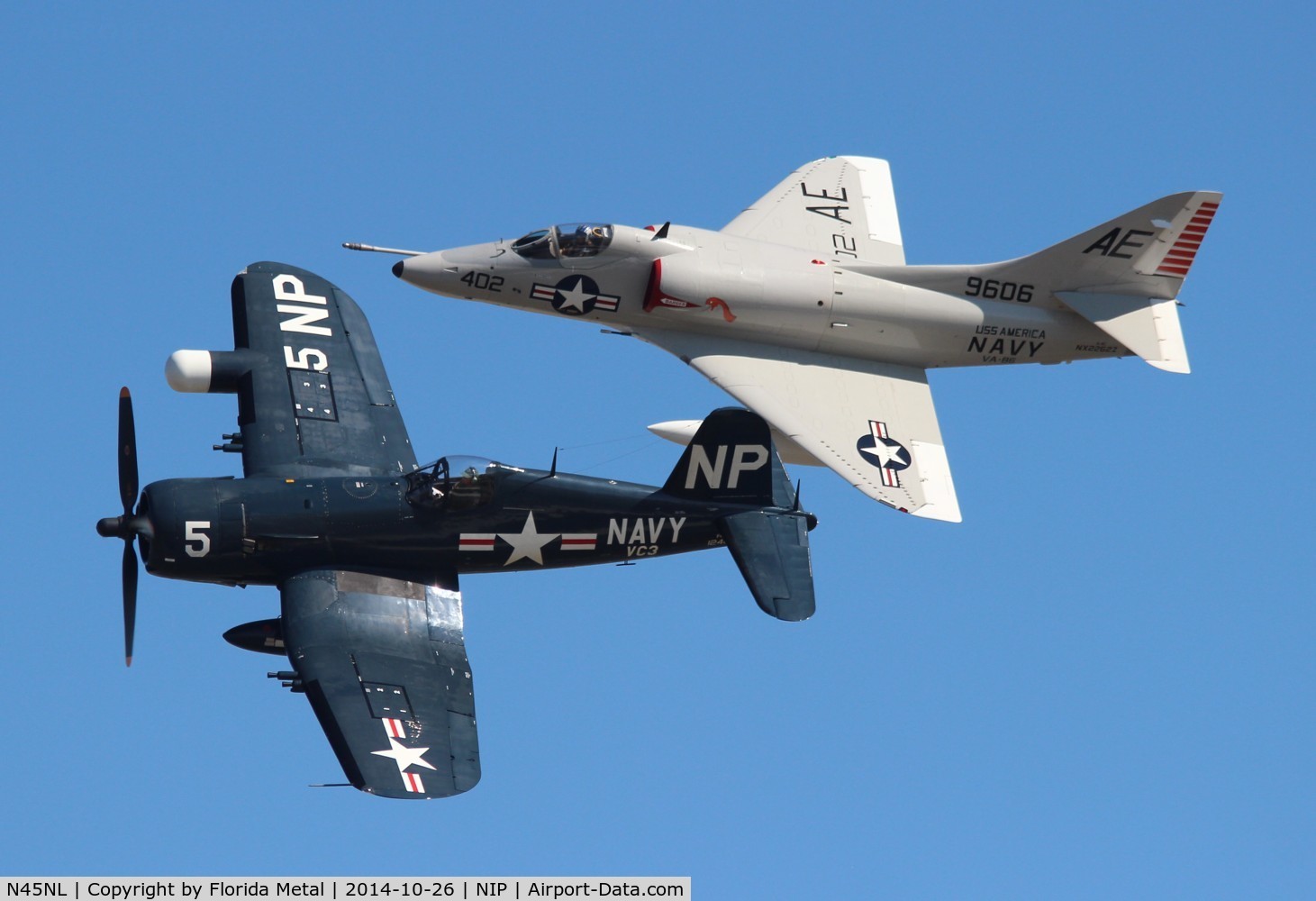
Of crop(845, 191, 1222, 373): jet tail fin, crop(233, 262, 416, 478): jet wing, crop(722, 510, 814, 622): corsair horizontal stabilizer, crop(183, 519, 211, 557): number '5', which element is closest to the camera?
crop(183, 519, 211, 557): number '5'

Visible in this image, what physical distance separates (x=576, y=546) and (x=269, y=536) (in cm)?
455

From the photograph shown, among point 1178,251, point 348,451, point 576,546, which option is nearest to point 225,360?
point 348,451

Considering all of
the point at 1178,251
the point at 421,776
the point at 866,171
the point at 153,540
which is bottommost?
the point at 421,776

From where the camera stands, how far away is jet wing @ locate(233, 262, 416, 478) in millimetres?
37000

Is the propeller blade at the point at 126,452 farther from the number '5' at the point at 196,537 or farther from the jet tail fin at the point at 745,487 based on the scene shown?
the jet tail fin at the point at 745,487

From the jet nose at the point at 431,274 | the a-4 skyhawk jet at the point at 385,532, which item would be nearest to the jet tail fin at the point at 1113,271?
the a-4 skyhawk jet at the point at 385,532

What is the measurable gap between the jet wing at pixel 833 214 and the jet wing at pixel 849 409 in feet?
7.78

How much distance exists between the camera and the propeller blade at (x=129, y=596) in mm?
35031

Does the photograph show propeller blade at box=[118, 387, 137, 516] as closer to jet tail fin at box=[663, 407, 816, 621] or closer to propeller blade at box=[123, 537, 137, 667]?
propeller blade at box=[123, 537, 137, 667]

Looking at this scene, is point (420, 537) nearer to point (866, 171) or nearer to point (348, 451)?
point (348, 451)

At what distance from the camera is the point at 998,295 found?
42.2 meters

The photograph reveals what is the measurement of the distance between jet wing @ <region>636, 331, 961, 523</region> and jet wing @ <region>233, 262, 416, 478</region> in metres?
5.25

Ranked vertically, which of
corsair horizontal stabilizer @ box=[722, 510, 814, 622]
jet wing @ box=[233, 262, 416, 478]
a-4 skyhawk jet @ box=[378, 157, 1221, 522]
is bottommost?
corsair horizontal stabilizer @ box=[722, 510, 814, 622]

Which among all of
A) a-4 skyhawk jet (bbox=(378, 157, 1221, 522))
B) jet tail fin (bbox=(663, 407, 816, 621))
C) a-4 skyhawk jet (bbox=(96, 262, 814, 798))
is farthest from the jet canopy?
jet tail fin (bbox=(663, 407, 816, 621))
